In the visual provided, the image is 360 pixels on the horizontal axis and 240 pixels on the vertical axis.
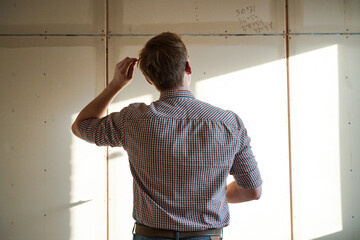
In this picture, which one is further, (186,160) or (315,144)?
(315,144)

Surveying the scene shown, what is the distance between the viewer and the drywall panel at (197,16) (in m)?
1.87

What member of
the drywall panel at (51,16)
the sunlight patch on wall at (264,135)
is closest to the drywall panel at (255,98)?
the sunlight patch on wall at (264,135)

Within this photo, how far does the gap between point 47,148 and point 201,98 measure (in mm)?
1046

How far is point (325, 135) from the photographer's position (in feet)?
6.29

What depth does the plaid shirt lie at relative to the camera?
0.81 metres

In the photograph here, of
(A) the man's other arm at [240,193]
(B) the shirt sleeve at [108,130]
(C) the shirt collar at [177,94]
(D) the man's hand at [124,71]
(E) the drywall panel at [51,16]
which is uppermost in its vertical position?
(E) the drywall panel at [51,16]

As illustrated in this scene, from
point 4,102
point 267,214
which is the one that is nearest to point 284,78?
point 267,214

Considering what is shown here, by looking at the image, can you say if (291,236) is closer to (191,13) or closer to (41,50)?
(191,13)

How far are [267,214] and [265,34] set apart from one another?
3.91 feet

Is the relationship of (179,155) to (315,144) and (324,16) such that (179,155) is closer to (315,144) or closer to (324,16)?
(315,144)

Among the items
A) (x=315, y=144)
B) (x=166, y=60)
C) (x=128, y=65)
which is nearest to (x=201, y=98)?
(x=315, y=144)

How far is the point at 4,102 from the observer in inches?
72.6

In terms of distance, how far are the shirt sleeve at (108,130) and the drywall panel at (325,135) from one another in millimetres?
1365

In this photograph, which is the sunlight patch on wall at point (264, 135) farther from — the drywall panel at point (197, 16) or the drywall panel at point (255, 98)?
the drywall panel at point (197, 16)
